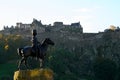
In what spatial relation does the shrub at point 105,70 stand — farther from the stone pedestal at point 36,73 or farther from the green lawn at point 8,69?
the stone pedestal at point 36,73

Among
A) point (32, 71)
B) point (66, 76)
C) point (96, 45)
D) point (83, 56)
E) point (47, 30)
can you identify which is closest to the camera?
point (32, 71)

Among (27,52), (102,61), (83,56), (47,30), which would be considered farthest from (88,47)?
(27,52)

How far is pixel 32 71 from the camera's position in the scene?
2159 cm

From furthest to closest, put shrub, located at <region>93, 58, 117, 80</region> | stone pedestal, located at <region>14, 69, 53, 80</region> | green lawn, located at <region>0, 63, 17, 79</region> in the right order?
green lawn, located at <region>0, 63, 17, 79</region>
shrub, located at <region>93, 58, 117, 80</region>
stone pedestal, located at <region>14, 69, 53, 80</region>

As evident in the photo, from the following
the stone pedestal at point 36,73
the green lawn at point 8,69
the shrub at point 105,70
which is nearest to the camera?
the stone pedestal at point 36,73

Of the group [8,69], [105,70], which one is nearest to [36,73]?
[105,70]

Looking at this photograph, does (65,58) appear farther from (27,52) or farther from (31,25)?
(27,52)

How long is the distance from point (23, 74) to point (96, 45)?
125570 millimetres

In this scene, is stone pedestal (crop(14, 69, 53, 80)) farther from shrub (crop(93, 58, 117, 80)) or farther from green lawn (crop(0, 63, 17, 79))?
shrub (crop(93, 58, 117, 80))

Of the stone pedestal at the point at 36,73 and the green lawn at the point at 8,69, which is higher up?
the stone pedestal at the point at 36,73

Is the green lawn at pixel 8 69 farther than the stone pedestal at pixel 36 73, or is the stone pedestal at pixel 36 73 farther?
the green lawn at pixel 8 69

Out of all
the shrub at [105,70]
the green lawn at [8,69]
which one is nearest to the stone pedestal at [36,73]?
the green lawn at [8,69]

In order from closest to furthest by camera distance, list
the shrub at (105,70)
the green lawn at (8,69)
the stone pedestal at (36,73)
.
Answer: the stone pedestal at (36,73) → the shrub at (105,70) → the green lawn at (8,69)

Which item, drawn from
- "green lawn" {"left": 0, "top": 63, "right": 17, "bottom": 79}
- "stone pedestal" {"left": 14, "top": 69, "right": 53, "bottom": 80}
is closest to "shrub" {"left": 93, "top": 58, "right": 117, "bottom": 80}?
"green lawn" {"left": 0, "top": 63, "right": 17, "bottom": 79}
